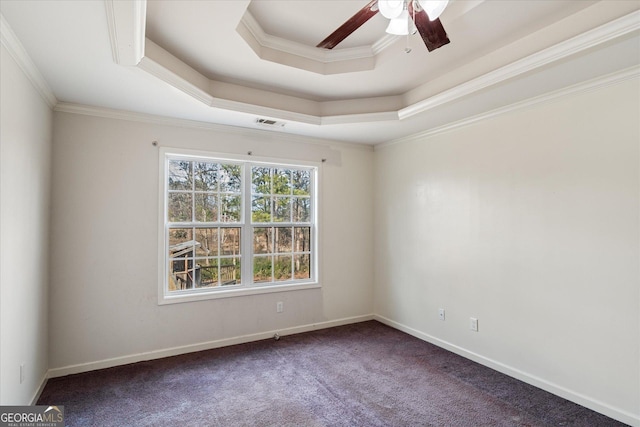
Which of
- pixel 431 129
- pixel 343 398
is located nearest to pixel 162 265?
pixel 343 398

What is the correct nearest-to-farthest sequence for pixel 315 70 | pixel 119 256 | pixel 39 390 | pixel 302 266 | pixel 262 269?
pixel 39 390, pixel 315 70, pixel 119 256, pixel 262 269, pixel 302 266

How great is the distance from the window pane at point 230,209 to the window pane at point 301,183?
78 cm

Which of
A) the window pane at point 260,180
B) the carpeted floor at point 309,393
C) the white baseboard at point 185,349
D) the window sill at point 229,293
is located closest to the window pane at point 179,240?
the window sill at point 229,293

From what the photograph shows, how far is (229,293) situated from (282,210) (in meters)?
1.18

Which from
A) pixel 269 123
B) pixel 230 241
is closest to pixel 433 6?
pixel 269 123

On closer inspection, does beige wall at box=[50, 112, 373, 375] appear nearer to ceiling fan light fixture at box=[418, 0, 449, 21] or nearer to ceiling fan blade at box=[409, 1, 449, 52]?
ceiling fan blade at box=[409, 1, 449, 52]

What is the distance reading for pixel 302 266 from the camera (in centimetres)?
439

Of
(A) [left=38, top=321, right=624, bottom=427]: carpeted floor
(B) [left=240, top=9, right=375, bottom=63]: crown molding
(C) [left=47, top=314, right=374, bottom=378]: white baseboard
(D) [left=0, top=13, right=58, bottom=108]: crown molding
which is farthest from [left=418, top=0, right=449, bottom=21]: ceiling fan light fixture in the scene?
(C) [left=47, top=314, right=374, bottom=378]: white baseboard

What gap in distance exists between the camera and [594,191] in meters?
2.52

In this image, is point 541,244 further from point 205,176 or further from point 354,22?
point 205,176

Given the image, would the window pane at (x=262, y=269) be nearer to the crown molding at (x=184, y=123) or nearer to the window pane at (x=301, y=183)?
the window pane at (x=301, y=183)

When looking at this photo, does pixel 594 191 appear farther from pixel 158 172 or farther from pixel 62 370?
pixel 62 370

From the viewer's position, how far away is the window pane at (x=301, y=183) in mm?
4359

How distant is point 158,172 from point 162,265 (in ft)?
3.13
